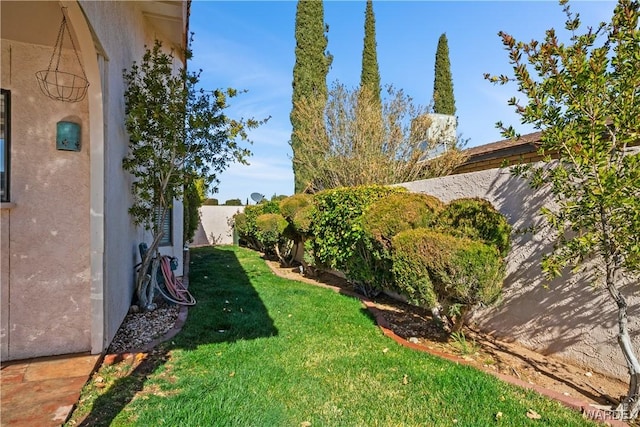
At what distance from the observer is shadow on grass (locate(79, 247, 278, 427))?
3324mm

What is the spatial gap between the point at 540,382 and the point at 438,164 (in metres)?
9.29

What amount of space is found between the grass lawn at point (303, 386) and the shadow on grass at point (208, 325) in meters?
0.02

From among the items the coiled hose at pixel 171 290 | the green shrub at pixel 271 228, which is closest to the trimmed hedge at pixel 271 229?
the green shrub at pixel 271 228

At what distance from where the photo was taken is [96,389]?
351cm

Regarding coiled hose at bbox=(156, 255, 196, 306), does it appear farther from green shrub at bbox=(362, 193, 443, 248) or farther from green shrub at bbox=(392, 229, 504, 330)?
green shrub at bbox=(392, 229, 504, 330)

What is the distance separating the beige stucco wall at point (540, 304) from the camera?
387 cm

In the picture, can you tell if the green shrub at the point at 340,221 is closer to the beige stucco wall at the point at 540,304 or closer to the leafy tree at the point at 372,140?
the beige stucco wall at the point at 540,304

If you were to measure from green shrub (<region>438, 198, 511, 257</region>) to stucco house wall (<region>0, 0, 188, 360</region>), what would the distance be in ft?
14.6

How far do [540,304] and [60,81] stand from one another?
21.2 feet

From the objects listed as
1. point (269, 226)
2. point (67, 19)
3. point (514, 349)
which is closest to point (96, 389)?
point (67, 19)

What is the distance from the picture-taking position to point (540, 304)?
15.0 feet

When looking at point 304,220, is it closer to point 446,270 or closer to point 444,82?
point 446,270

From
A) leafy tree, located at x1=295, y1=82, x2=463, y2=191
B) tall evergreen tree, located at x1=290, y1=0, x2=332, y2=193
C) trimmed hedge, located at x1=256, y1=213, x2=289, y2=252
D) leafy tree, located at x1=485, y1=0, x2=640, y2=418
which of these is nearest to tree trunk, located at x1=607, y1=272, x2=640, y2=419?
leafy tree, located at x1=485, y1=0, x2=640, y2=418

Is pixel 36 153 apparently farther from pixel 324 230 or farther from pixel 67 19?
pixel 324 230
